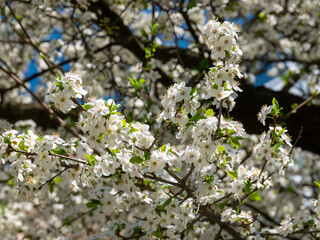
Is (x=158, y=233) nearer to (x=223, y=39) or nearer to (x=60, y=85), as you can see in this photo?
(x=60, y=85)


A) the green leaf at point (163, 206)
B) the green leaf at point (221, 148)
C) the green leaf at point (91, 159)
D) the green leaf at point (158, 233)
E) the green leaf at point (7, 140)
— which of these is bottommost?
the green leaf at point (158, 233)

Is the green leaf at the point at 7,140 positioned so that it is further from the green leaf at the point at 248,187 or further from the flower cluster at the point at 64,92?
the green leaf at the point at 248,187

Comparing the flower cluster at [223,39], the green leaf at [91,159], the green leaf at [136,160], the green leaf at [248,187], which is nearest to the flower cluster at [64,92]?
the green leaf at [91,159]

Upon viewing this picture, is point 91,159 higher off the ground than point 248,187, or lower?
higher

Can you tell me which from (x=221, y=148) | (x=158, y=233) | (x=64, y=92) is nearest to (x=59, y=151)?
(x=64, y=92)

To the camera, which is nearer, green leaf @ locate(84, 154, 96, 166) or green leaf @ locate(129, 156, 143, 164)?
green leaf @ locate(129, 156, 143, 164)

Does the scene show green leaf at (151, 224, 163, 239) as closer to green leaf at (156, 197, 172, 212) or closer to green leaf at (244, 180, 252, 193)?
green leaf at (156, 197, 172, 212)

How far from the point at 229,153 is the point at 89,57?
2722mm

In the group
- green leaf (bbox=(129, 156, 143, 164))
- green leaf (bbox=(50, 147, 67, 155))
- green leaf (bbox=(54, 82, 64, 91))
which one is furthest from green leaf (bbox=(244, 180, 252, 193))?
green leaf (bbox=(54, 82, 64, 91))

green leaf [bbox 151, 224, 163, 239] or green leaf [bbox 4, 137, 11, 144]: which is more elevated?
green leaf [bbox 4, 137, 11, 144]

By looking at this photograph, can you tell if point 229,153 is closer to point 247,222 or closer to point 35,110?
point 247,222

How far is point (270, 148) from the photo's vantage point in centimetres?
215

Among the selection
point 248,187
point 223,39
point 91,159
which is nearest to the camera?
point 223,39

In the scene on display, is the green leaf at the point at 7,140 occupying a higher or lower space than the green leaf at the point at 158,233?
higher
